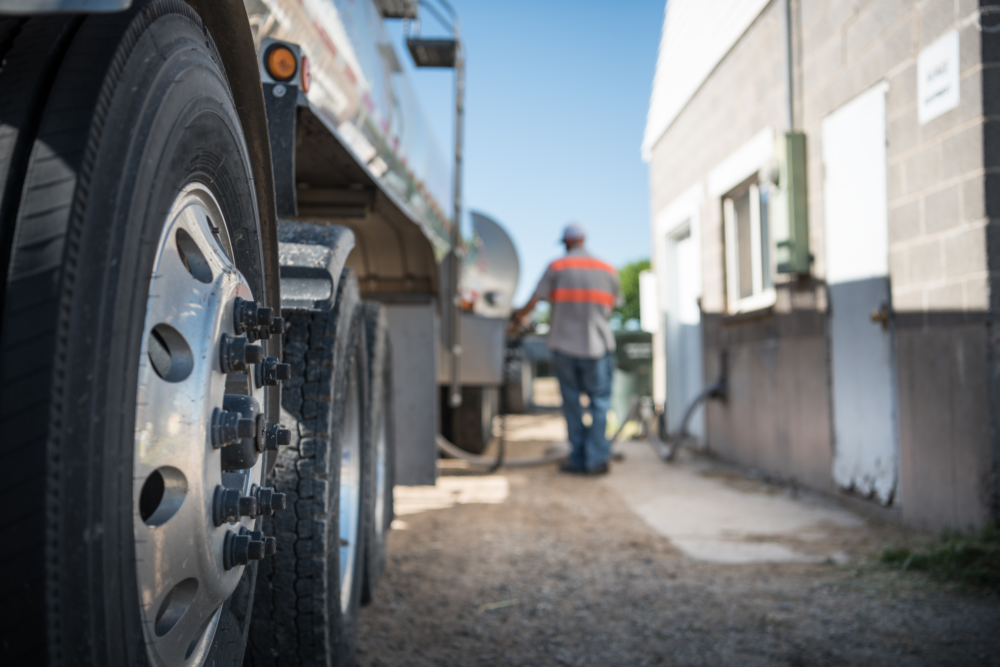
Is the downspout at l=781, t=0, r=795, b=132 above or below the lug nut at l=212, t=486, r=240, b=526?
above

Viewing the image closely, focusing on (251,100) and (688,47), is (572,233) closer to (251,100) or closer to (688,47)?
(688,47)

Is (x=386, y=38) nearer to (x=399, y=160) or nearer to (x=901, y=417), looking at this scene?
(x=399, y=160)

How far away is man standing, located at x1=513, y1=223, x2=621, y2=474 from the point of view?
639cm

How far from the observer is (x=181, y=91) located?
3.13 feet

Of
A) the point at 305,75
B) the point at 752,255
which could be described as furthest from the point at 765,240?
the point at 305,75

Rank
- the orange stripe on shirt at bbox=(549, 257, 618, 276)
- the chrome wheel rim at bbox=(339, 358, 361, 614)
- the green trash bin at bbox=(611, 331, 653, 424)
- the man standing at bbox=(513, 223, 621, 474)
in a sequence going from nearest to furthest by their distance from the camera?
the chrome wheel rim at bbox=(339, 358, 361, 614) < the man standing at bbox=(513, 223, 621, 474) < the orange stripe on shirt at bbox=(549, 257, 618, 276) < the green trash bin at bbox=(611, 331, 653, 424)

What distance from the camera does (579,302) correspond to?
645 centimetres

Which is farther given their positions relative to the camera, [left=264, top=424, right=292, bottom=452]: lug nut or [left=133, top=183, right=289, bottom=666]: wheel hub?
[left=264, top=424, right=292, bottom=452]: lug nut

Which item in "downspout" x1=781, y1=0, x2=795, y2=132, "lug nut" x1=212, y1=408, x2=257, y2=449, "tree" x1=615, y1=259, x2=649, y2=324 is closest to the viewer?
"lug nut" x1=212, y1=408, x2=257, y2=449

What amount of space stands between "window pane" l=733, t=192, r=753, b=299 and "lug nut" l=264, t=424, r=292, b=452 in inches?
238

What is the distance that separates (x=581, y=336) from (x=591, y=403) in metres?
0.57

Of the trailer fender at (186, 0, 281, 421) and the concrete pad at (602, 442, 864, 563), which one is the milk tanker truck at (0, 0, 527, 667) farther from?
the concrete pad at (602, 442, 864, 563)

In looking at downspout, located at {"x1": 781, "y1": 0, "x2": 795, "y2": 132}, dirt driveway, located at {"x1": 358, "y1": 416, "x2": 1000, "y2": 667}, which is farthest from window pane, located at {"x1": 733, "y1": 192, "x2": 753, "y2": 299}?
dirt driveway, located at {"x1": 358, "y1": 416, "x2": 1000, "y2": 667}

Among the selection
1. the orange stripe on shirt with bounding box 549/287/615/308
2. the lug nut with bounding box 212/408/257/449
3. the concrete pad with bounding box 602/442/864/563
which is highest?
the orange stripe on shirt with bounding box 549/287/615/308
